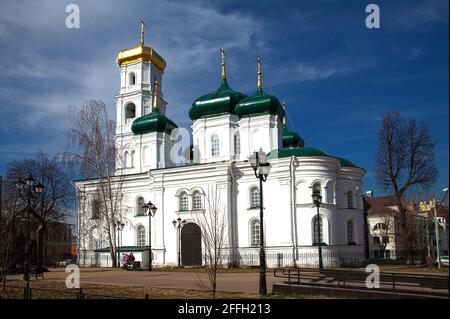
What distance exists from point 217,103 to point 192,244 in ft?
39.5

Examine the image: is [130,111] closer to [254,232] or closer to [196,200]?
[196,200]

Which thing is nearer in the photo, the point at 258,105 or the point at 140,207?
the point at 258,105

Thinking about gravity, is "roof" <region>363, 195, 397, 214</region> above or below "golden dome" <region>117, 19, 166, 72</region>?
below

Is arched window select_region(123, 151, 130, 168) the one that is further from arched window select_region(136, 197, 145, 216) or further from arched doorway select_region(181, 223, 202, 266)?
arched doorway select_region(181, 223, 202, 266)

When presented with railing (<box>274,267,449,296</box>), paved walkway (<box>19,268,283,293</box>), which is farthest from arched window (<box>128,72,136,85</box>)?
railing (<box>274,267,449,296</box>)

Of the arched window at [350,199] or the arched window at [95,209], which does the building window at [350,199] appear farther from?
the arched window at [95,209]

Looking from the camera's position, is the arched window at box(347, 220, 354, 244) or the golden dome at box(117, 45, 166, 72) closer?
the arched window at box(347, 220, 354, 244)

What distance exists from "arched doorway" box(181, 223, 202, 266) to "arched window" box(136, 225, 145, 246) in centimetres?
429

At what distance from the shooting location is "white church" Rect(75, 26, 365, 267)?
3428 centimetres

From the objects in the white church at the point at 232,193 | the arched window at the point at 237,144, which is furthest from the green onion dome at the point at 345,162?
the arched window at the point at 237,144

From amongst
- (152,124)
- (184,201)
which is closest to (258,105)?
(184,201)

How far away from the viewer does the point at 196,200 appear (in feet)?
Answer: 121
